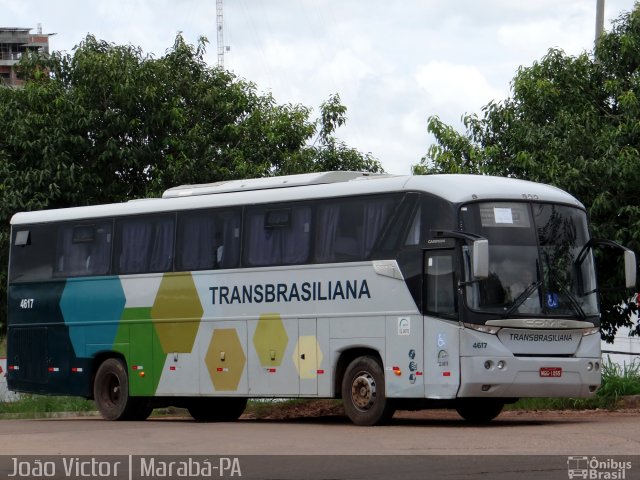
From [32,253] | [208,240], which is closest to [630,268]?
[208,240]

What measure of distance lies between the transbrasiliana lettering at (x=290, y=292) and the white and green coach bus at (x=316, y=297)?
0.03m

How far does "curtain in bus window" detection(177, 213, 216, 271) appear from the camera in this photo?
73.2 feet

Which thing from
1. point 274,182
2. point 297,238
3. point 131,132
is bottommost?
point 297,238

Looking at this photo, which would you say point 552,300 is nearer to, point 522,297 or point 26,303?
point 522,297

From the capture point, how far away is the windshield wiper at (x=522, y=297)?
1875cm

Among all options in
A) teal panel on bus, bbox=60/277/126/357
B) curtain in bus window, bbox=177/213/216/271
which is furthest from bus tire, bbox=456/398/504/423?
teal panel on bus, bbox=60/277/126/357

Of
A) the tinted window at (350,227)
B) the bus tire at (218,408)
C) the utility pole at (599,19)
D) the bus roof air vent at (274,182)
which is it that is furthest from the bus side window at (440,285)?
the utility pole at (599,19)

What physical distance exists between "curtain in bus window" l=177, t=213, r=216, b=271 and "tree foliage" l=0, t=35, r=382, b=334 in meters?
7.74

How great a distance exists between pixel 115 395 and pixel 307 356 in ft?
15.5

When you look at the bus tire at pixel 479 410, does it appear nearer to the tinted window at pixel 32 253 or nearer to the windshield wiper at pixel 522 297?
the windshield wiper at pixel 522 297

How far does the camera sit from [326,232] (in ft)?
67.2

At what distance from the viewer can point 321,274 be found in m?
20.5

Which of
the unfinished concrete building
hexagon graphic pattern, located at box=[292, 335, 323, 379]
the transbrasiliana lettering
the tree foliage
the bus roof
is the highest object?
the unfinished concrete building

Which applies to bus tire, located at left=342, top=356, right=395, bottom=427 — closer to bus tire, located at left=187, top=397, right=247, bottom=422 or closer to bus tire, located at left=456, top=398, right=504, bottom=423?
bus tire, located at left=456, top=398, right=504, bottom=423
